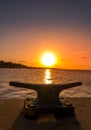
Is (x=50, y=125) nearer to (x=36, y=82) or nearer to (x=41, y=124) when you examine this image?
(x=41, y=124)

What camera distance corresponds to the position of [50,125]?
3.53 metres

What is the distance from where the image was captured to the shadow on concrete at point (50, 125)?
346 centimetres

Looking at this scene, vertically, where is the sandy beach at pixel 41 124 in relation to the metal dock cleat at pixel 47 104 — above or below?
below

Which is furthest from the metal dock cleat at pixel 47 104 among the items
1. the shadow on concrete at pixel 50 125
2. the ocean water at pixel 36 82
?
the ocean water at pixel 36 82

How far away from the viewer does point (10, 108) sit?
464cm

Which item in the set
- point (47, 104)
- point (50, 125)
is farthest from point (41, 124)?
point (47, 104)

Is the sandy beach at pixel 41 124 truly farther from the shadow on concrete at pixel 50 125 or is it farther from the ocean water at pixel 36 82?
the ocean water at pixel 36 82

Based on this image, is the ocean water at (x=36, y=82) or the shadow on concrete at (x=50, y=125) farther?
the ocean water at (x=36, y=82)

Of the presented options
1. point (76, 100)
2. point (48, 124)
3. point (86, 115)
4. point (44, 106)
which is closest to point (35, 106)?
point (44, 106)

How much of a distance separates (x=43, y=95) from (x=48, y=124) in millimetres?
614

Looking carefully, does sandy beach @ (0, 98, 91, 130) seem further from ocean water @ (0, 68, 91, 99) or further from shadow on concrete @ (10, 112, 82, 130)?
ocean water @ (0, 68, 91, 99)

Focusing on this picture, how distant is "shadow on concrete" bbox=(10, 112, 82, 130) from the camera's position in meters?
3.46

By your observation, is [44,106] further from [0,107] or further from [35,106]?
[0,107]

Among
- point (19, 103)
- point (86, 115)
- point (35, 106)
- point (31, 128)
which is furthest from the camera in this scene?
point (19, 103)
